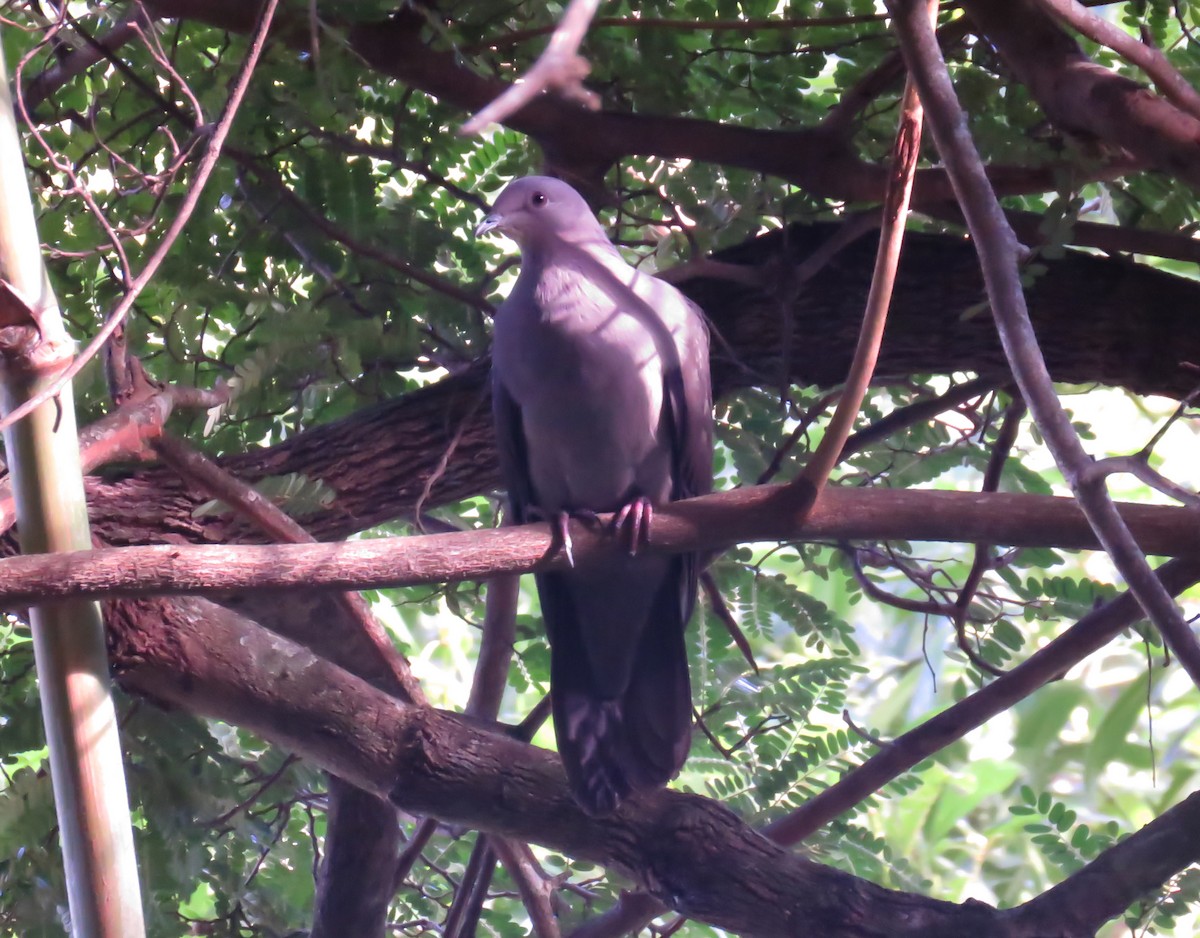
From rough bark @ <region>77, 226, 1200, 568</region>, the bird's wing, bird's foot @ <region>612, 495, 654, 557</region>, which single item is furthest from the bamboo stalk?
the bird's wing

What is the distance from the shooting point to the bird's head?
258 cm

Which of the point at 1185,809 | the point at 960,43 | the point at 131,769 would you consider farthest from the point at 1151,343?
the point at 131,769

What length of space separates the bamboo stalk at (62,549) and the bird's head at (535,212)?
1126 millimetres

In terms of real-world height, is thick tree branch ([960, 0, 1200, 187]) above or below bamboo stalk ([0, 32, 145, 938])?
above

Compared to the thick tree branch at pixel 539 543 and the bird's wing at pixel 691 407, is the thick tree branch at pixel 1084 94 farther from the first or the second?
the bird's wing at pixel 691 407

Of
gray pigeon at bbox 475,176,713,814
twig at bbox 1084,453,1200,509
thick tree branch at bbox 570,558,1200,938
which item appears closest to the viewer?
twig at bbox 1084,453,1200,509

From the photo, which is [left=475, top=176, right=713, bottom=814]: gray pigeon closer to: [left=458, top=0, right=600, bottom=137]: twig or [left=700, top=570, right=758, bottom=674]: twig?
[left=700, top=570, right=758, bottom=674]: twig

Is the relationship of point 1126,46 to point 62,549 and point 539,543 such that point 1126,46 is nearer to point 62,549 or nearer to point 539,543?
point 539,543

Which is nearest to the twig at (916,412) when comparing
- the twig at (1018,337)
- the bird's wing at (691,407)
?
the bird's wing at (691,407)

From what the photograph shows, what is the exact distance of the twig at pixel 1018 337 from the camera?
150 centimetres

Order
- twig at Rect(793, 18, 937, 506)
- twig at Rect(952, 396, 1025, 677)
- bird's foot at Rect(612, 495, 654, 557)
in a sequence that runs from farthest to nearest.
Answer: twig at Rect(952, 396, 1025, 677) → bird's foot at Rect(612, 495, 654, 557) → twig at Rect(793, 18, 937, 506)

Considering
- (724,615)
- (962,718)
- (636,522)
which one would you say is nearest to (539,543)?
(636,522)

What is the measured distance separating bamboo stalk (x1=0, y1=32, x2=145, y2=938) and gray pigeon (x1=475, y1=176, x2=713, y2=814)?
36.7 inches

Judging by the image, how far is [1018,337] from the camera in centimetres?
156
